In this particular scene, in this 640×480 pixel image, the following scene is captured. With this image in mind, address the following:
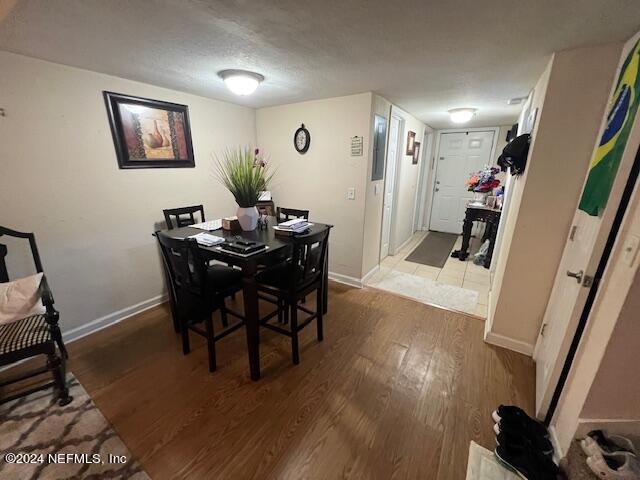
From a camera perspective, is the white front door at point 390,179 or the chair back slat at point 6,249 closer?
the chair back slat at point 6,249

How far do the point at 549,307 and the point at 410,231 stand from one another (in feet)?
10.9

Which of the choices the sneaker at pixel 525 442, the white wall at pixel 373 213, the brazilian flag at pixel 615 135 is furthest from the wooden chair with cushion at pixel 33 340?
the brazilian flag at pixel 615 135

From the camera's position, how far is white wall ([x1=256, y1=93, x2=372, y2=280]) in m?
2.73

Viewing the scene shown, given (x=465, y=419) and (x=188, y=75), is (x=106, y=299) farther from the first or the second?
(x=465, y=419)

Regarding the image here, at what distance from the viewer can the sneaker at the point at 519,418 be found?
136 centimetres

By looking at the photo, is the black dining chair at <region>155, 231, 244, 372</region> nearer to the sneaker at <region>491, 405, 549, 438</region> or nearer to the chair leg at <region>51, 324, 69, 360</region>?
the chair leg at <region>51, 324, 69, 360</region>

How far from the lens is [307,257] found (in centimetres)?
183

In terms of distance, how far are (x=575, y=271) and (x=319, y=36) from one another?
190 cm

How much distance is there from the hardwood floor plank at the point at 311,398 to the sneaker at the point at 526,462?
0.12 meters

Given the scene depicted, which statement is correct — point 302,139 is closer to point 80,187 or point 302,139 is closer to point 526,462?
point 80,187

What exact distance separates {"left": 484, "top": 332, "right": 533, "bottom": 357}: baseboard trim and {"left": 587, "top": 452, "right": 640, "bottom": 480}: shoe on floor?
3.57 feet

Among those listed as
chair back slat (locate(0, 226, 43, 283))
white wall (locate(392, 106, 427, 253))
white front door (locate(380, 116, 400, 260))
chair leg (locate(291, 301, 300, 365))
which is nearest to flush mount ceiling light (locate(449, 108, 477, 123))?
white wall (locate(392, 106, 427, 253))

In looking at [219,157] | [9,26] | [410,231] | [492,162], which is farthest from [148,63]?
[492,162]

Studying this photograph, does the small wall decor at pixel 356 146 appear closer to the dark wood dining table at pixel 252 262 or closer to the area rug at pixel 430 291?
the dark wood dining table at pixel 252 262
